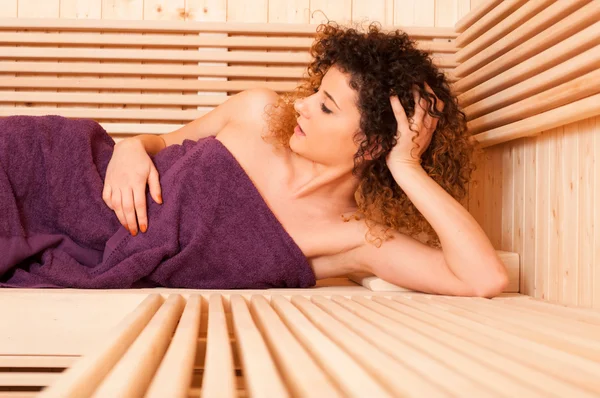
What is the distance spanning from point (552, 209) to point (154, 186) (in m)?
0.95

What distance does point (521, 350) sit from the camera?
763 millimetres

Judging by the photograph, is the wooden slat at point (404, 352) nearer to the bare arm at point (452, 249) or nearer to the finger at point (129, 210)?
the bare arm at point (452, 249)

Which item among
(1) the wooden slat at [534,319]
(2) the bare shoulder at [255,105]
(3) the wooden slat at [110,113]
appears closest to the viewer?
(1) the wooden slat at [534,319]

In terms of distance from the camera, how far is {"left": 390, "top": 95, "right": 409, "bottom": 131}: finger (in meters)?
1.51

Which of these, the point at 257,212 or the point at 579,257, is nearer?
the point at 579,257

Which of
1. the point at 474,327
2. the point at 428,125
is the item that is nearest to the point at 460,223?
the point at 428,125

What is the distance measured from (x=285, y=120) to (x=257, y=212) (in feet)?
0.83

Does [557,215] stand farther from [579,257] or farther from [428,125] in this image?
[428,125]

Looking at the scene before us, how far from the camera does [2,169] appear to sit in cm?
155

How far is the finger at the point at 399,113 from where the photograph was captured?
151 cm

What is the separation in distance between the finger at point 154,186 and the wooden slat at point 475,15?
110 centimetres

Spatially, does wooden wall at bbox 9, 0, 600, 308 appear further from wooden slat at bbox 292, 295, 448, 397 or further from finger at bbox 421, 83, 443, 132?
wooden slat at bbox 292, 295, 448, 397

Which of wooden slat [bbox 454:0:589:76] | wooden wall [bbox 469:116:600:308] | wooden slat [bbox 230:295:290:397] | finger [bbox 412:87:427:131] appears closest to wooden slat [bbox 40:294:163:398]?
wooden slat [bbox 230:295:290:397]

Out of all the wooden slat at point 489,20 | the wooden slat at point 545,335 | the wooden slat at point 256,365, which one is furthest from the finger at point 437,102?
the wooden slat at point 256,365
